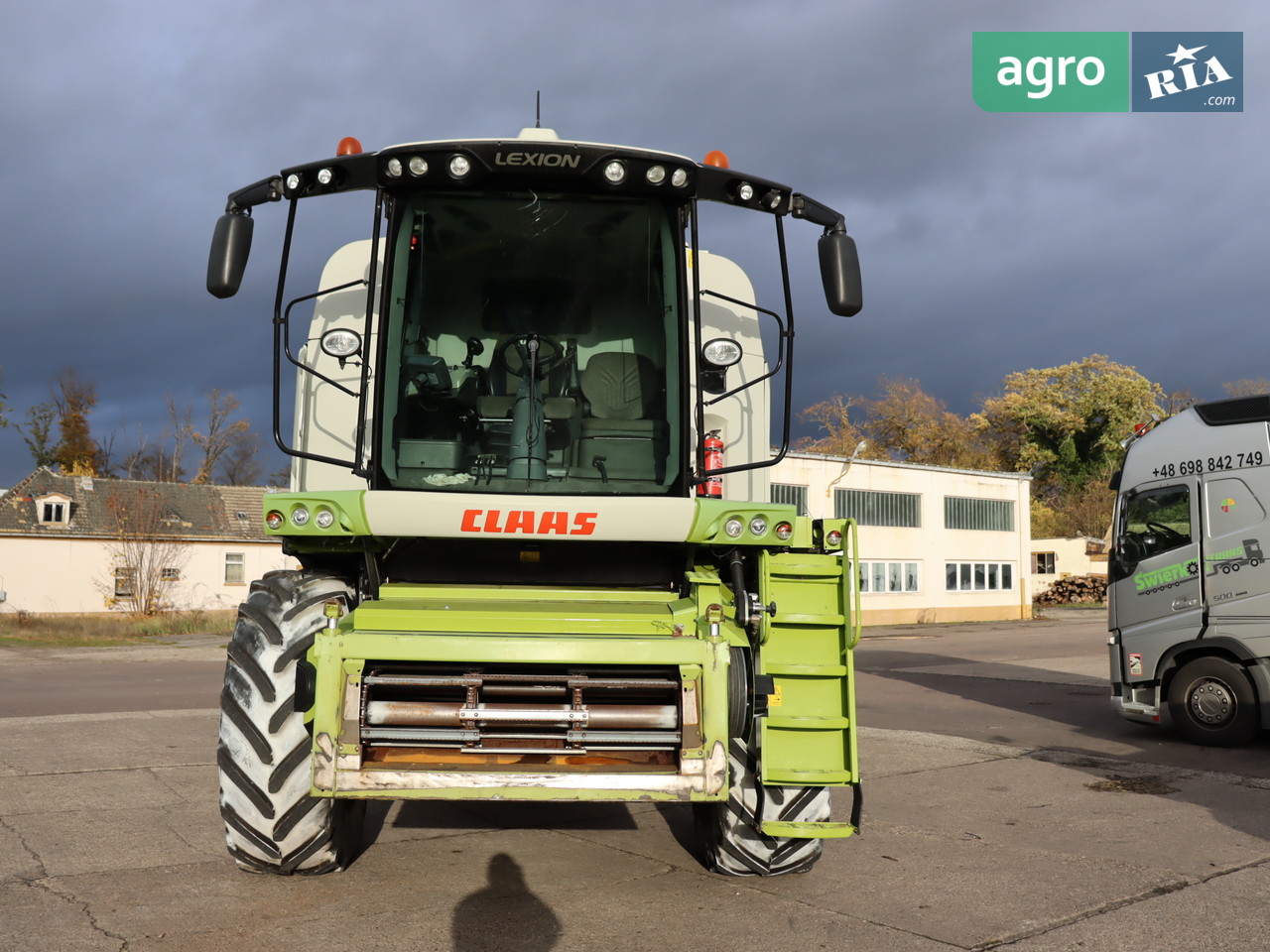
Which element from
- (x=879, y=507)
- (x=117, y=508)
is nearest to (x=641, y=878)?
(x=879, y=507)

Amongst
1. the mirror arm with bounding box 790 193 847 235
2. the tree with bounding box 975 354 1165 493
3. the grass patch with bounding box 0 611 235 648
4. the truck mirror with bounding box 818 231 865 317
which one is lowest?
the grass patch with bounding box 0 611 235 648

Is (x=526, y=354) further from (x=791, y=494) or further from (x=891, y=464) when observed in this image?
(x=891, y=464)

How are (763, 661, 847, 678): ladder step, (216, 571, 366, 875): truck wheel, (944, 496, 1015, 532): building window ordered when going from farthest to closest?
(944, 496, 1015, 532): building window → (763, 661, 847, 678): ladder step → (216, 571, 366, 875): truck wheel

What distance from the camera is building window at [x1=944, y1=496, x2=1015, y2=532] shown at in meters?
41.2

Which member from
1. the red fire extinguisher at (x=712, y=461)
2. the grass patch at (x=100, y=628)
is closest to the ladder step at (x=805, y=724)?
the red fire extinguisher at (x=712, y=461)

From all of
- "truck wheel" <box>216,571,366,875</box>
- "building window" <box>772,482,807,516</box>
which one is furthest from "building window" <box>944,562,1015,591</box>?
"truck wheel" <box>216,571,366,875</box>

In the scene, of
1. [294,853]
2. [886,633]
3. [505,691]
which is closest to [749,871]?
[505,691]

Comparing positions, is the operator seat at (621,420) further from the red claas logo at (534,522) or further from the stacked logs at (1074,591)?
the stacked logs at (1074,591)

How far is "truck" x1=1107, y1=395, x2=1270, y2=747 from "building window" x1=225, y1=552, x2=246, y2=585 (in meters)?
39.2

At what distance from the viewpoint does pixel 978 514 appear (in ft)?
139

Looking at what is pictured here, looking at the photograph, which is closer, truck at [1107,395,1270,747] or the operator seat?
the operator seat

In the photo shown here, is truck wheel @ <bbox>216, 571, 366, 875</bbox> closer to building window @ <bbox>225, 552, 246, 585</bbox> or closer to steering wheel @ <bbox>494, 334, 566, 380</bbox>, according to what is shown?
steering wheel @ <bbox>494, 334, 566, 380</bbox>

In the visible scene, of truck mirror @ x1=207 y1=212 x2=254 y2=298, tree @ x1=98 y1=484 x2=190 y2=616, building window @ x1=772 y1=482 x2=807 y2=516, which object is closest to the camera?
truck mirror @ x1=207 y1=212 x2=254 y2=298

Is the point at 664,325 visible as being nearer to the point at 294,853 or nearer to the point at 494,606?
the point at 494,606
